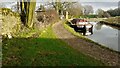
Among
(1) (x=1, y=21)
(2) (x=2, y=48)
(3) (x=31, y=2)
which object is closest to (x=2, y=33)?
(1) (x=1, y=21)

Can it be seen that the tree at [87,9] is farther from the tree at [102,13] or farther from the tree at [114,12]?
the tree at [114,12]

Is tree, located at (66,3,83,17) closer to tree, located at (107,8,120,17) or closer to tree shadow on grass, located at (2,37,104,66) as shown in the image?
tree, located at (107,8,120,17)

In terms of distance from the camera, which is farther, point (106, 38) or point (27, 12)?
point (106, 38)

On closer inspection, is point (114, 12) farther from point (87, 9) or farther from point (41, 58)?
Result: point (41, 58)

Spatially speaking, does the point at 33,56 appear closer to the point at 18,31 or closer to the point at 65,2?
the point at 18,31

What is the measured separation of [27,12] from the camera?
2152 centimetres

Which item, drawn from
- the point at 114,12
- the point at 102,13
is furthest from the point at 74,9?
the point at 114,12

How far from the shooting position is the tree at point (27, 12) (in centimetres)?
2134

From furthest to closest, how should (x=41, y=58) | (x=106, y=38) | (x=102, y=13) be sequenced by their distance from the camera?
(x=102, y=13) → (x=106, y=38) → (x=41, y=58)

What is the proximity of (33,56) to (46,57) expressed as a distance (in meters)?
0.57

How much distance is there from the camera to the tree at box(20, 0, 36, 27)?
21344 mm

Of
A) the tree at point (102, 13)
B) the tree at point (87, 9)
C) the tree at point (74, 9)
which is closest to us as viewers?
the tree at point (74, 9)

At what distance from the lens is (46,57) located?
10.6 meters

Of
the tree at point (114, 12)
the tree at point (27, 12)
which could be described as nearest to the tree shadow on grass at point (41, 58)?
the tree at point (27, 12)
